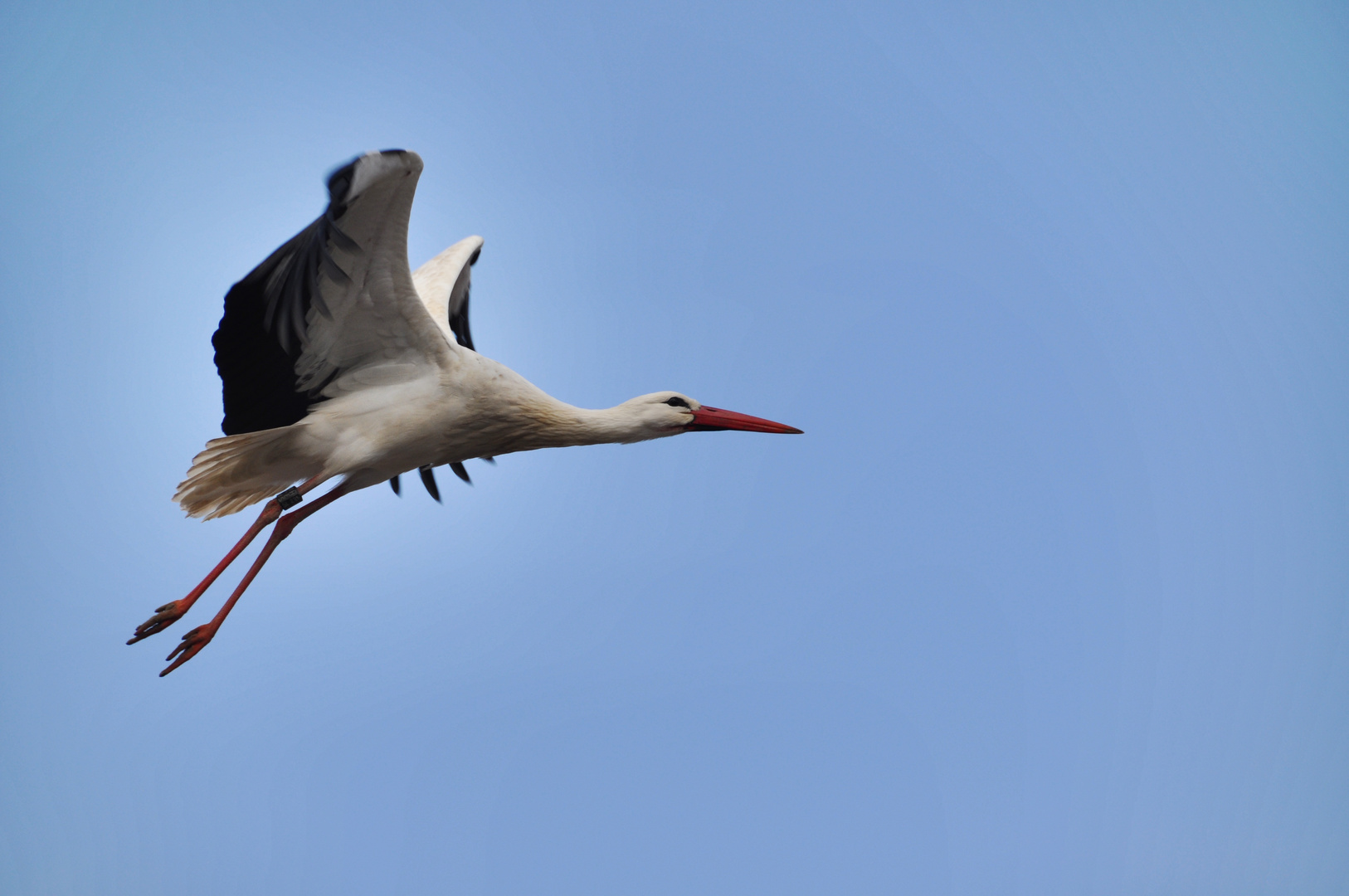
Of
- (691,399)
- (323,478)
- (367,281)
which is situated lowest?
(323,478)

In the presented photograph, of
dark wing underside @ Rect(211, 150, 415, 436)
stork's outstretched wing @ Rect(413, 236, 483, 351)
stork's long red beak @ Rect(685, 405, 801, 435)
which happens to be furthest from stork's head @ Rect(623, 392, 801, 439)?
dark wing underside @ Rect(211, 150, 415, 436)

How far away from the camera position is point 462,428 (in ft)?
14.5

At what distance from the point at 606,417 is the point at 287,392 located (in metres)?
1.27

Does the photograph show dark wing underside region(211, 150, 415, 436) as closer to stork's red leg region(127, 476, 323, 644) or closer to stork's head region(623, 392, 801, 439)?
stork's red leg region(127, 476, 323, 644)

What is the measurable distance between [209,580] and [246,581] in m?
0.16

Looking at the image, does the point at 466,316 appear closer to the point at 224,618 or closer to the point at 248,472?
the point at 248,472

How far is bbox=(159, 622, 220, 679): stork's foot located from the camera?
396 centimetres

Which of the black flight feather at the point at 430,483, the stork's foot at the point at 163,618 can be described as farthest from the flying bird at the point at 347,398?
the black flight feather at the point at 430,483

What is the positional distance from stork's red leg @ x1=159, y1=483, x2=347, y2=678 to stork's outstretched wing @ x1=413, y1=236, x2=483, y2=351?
34.1 inches

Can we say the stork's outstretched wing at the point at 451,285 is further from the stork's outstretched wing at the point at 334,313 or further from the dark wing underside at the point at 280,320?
the dark wing underside at the point at 280,320

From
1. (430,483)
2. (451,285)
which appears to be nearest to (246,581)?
(430,483)

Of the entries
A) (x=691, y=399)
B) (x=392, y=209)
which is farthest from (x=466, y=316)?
(x=392, y=209)

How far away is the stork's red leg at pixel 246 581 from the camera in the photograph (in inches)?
156

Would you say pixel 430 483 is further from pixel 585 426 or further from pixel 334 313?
pixel 334 313
